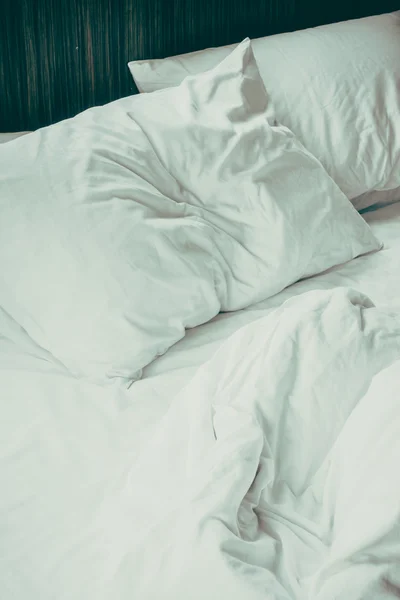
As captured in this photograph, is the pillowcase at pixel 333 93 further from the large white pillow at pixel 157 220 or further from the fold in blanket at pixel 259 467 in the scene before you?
the fold in blanket at pixel 259 467

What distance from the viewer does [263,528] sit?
735 mm

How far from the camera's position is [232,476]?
73 centimetres

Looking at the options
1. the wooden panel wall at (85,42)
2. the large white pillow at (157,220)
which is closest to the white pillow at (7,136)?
the wooden panel wall at (85,42)

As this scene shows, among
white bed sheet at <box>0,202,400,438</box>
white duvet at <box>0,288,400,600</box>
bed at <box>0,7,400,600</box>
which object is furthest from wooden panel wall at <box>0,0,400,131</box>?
white duvet at <box>0,288,400,600</box>

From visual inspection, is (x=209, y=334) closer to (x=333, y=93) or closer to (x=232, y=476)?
(x=232, y=476)

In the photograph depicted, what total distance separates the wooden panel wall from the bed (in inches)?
1.2

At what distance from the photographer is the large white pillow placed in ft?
3.45

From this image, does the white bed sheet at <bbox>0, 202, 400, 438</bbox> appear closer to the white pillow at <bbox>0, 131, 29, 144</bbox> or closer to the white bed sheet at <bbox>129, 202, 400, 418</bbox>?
the white bed sheet at <bbox>129, 202, 400, 418</bbox>

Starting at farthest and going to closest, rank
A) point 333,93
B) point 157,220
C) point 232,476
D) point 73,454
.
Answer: point 333,93 → point 157,220 → point 73,454 → point 232,476

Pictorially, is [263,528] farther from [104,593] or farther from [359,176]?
[359,176]

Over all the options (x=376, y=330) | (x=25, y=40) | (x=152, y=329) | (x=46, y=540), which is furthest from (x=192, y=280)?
(x=25, y=40)

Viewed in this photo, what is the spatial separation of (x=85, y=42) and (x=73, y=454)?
0.88 metres

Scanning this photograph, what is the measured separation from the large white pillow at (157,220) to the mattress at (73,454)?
0.13 ft

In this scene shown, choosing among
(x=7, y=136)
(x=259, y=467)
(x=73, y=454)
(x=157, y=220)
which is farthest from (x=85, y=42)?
(x=259, y=467)
